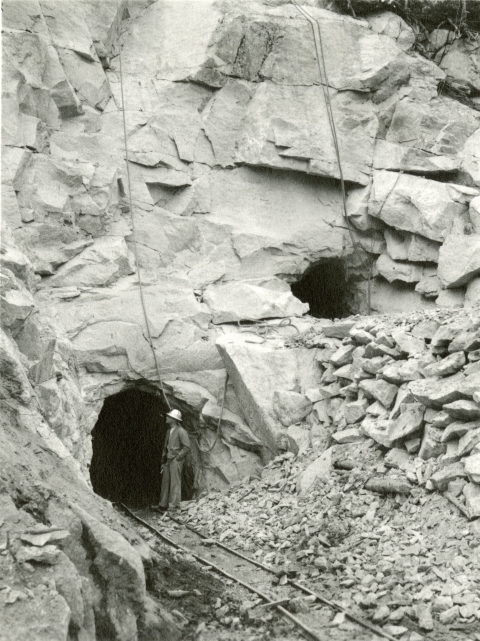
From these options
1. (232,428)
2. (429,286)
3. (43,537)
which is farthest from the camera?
(429,286)

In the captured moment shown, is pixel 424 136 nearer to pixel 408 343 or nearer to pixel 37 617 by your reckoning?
pixel 408 343

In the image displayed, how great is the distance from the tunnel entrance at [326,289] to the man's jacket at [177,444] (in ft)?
16.8

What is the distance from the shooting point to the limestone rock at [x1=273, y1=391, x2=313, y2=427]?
41.7 feet

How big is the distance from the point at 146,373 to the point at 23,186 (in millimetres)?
3961

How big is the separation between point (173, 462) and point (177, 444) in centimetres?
31

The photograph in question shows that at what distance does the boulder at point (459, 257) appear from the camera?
1431cm

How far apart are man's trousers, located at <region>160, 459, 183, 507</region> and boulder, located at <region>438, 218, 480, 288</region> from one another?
6.21 meters

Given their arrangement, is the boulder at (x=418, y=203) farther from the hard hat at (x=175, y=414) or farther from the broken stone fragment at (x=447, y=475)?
the broken stone fragment at (x=447, y=475)

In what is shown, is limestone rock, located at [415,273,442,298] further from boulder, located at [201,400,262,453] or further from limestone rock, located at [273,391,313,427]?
boulder, located at [201,400,262,453]

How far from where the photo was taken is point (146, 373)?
13.6 meters

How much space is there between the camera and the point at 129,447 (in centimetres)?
1627

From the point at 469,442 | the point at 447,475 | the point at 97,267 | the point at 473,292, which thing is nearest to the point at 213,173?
the point at 97,267

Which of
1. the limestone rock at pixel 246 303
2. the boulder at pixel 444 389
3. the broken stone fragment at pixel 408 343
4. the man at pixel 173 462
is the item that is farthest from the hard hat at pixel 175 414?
the boulder at pixel 444 389

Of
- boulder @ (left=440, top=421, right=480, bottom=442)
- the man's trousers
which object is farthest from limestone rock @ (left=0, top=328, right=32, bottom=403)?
the man's trousers
